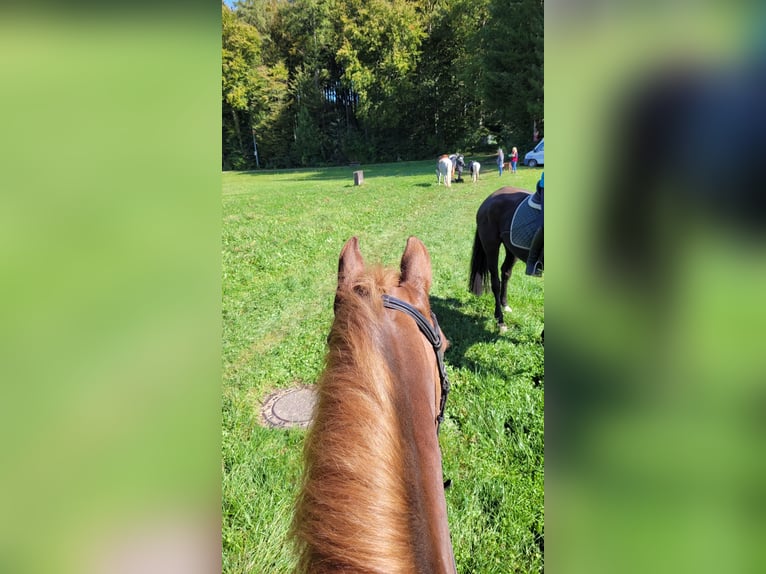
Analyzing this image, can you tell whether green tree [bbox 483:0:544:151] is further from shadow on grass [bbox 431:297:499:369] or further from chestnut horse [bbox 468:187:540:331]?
shadow on grass [bbox 431:297:499:369]

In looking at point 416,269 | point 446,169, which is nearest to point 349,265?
point 416,269

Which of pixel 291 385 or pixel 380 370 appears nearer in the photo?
pixel 380 370

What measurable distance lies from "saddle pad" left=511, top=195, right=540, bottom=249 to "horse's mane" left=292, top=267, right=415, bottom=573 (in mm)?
3957

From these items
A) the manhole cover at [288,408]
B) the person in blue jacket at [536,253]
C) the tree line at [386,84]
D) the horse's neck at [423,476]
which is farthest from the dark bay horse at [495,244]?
the tree line at [386,84]

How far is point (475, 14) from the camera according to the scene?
24562mm

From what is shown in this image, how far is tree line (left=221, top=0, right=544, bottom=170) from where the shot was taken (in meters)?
20.5

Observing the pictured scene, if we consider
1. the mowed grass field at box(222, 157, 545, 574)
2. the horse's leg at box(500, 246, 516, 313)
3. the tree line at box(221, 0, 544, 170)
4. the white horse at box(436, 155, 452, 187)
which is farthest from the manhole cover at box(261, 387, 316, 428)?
the white horse at box(436, 155, 452, 187)

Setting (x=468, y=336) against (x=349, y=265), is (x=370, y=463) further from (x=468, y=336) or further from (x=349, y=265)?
(x=468, y=336)
